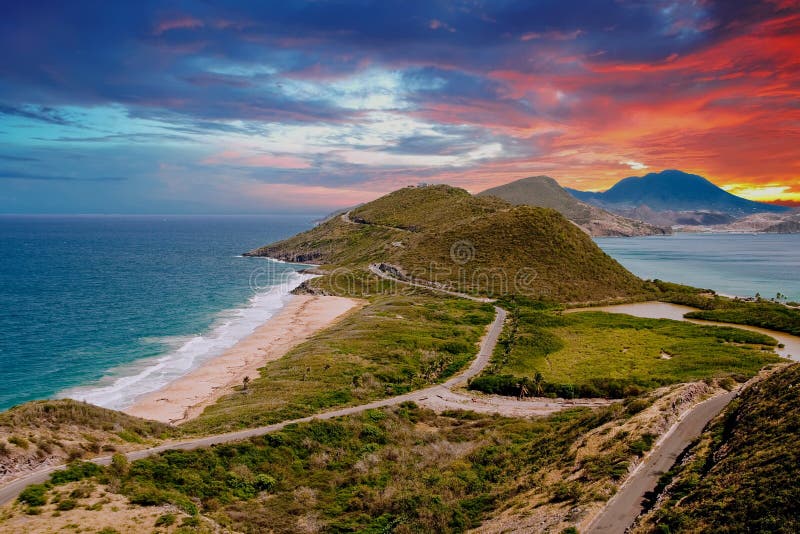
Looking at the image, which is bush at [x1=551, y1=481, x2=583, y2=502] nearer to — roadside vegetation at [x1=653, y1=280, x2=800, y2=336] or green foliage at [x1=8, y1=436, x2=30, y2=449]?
green foliage at [x1=8, y1=436, x2=30, y2=449]

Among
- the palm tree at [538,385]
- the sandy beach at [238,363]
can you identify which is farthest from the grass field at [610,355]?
the sandy beach at [238,363]

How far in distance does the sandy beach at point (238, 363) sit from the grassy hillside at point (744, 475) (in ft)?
129

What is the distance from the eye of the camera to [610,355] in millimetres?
57781

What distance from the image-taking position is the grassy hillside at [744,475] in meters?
14.8

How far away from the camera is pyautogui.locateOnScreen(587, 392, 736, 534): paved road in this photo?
18.3 metres

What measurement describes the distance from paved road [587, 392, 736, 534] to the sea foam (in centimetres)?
4801

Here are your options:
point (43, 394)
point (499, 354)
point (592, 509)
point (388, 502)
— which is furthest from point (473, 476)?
point (43, 394)

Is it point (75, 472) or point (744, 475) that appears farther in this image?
point (75, 472)

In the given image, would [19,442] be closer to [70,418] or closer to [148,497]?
[70,418]

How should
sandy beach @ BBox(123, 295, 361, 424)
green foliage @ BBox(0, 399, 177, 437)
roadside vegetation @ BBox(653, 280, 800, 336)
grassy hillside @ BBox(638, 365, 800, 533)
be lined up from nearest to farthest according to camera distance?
grassy hillside @ BBox(638, 365, 800, 533), green foliage @ BBox(0, 399, 177, 437), sandy beach @ BBox(123, 295, 361, 424), roadside vegetation @ BBox(653, 280, 800, 336)

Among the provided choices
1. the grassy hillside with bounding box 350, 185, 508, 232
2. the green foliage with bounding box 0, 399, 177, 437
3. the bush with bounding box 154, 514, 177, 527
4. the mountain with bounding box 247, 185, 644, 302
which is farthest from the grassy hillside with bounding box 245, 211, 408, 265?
the bush with bounding box 154, 514, 177, 527

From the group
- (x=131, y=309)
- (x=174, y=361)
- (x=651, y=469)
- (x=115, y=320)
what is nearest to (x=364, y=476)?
(x=651, y=469)

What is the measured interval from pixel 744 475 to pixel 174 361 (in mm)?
65554

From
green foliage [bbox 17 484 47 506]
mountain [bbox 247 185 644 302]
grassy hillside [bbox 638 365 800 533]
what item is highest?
mountain [bbox 247 185 644 302]
